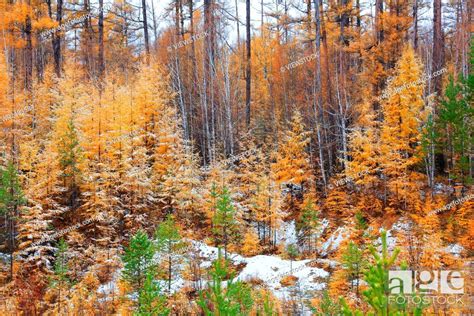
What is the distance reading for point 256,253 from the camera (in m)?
15.9

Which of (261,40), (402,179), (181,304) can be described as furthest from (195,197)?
(261,40)

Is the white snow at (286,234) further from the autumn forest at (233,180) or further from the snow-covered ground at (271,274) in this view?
the snow-covered ground at (271,274)

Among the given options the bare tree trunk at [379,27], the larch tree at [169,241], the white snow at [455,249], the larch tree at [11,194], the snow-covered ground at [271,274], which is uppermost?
the bare tree trunk at [379,27]

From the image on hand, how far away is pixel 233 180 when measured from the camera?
736 inches

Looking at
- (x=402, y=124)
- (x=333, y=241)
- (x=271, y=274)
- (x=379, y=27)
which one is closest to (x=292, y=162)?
(x=333, y=241)

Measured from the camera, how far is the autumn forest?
37.8 ft

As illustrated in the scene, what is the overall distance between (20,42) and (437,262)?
22.6 m

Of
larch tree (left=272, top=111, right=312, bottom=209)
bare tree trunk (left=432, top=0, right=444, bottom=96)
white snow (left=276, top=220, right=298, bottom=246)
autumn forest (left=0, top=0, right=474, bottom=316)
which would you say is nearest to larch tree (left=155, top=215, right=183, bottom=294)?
autumn forest (left=0, top=0, right=474, bottom=316)

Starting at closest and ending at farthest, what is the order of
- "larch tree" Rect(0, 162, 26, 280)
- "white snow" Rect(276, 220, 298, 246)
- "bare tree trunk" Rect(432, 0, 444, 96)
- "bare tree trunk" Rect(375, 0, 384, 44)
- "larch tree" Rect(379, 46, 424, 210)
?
"larch tree" Rect(0, 162, 26, 280), "larch tree" Rect(379, 46, 424, 210), "white snow" Rect(276, 220, 298, 246), "bare tree trunk" Rect(432, 0, 444, 96), "bare tree trunk" Rect(375, 0, 384, 44)

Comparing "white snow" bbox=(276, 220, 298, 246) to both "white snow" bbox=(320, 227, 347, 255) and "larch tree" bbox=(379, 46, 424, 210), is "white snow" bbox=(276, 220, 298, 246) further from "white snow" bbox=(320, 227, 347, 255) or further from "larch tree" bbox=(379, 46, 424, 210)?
"larch tree" bbox=(379, 46, 424, 210)

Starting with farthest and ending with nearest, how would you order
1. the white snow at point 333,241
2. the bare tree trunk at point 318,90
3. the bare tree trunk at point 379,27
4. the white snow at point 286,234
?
the bare tree trunk at point 379,27, the bare tree trunk at point 318,90, the white snow at point 286,234, the white snow at point 333,241

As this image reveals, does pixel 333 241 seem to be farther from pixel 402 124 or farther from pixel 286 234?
pixel 402 124

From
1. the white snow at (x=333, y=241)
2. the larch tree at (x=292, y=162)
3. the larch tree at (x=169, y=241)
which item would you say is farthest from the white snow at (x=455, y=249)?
the larch tree at (x=169, y=241)

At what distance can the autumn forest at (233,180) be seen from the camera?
1153cm
